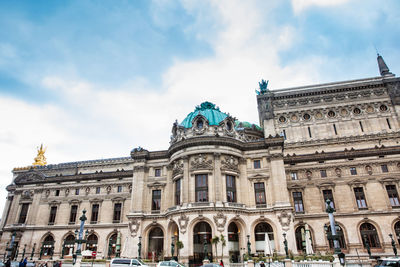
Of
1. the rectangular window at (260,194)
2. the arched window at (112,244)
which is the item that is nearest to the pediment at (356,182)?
the rectangular window at (260,194)

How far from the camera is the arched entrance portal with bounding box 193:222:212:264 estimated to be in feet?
126

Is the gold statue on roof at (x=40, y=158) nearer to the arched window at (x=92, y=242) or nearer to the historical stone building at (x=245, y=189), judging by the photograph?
the historical stone building at (x=245, y=189)

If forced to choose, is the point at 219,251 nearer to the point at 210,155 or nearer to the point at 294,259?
the point at 294,259

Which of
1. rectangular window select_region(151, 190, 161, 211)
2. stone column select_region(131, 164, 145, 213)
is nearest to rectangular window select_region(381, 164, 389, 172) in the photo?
rectangular window select_region(151, 190, 161, 211)

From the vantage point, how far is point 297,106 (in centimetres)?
6112

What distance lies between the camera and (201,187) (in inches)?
1644

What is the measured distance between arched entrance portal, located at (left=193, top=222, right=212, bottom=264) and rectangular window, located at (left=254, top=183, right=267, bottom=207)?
8748 millimetres

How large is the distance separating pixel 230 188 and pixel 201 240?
8623 millimetres

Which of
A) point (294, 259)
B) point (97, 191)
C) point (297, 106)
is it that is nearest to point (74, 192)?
point (97, 191)

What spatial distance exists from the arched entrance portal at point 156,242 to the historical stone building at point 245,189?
178mm

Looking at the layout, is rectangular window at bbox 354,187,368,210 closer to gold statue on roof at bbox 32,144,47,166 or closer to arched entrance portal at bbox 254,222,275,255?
arched entrance portal at bbox 254,222,275,255

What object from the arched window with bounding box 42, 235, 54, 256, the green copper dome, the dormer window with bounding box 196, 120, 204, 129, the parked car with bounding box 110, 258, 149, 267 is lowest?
the parked car with bounding box 110, 258, 149, 267

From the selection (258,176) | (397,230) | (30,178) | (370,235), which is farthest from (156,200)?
(397,230)

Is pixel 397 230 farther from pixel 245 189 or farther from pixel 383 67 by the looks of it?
pixel 383 67
